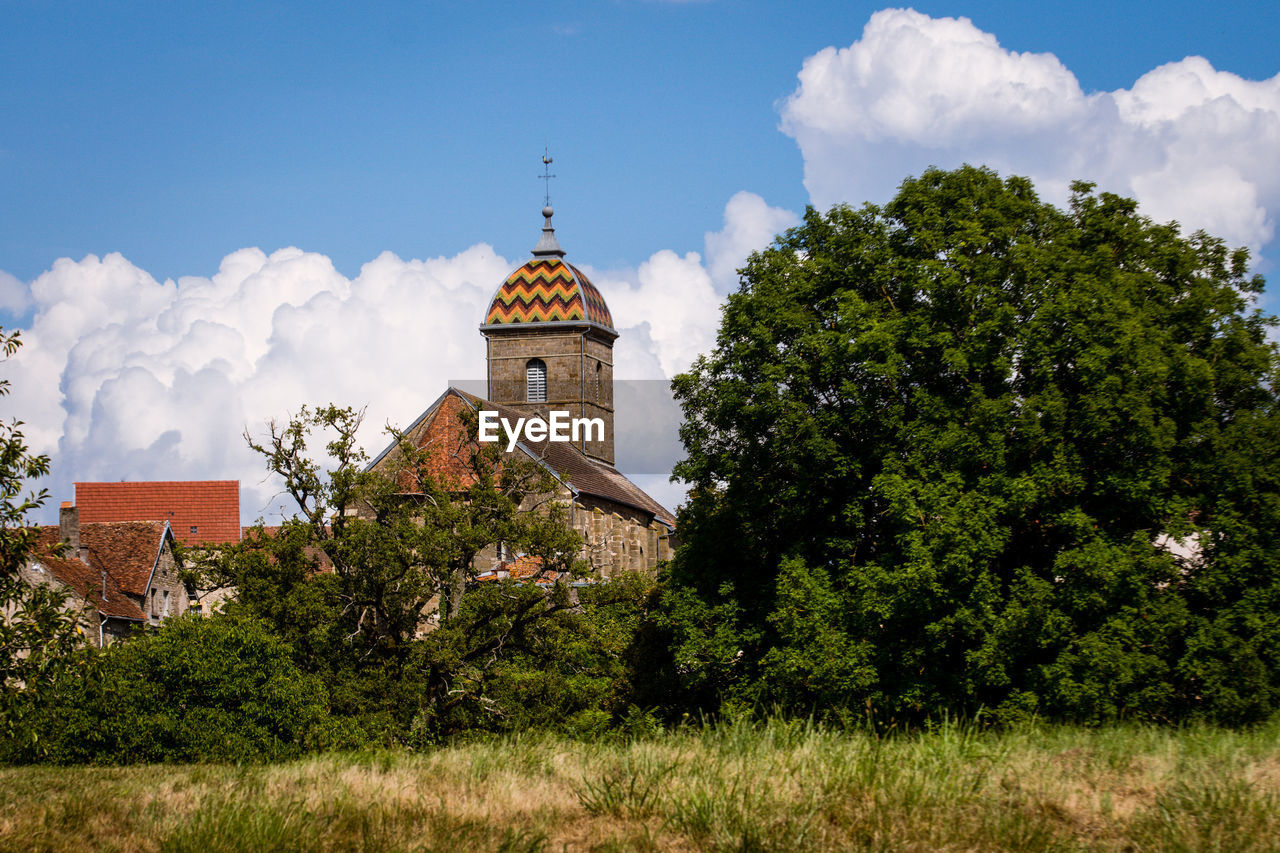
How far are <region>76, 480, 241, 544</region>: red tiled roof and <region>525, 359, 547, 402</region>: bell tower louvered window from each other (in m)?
16.9

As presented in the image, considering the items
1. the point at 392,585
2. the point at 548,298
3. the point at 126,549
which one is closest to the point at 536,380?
the point at 548,298

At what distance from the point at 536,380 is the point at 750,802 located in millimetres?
59595

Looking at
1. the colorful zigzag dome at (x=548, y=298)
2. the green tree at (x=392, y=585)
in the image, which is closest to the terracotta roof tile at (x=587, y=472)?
the colorful zigzag dome at (x=548, y=298)

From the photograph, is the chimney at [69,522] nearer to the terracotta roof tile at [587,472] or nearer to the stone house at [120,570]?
the stone house at [120,570]

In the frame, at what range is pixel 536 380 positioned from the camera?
219ft

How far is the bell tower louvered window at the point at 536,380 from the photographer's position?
66438mm

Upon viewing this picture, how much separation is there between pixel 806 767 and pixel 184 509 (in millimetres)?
62745

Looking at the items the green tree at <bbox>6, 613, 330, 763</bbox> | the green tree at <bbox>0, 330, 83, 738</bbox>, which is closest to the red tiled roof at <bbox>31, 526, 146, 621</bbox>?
the green tree at <bbox>6, 613, 330, 763</bbox>

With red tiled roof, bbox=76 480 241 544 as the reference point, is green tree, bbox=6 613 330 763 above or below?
below

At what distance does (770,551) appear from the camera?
2788cm

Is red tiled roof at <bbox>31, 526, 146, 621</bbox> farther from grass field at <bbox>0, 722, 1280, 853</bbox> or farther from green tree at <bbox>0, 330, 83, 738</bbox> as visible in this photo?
grass field at <bbox>0, 722, 1280, 853</bbox>

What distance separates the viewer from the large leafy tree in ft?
71.7

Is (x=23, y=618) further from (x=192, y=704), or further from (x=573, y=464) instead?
(x=573, y=464)

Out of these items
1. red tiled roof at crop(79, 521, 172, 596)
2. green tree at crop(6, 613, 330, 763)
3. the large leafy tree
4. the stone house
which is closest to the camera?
the large leafy tree
